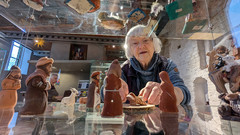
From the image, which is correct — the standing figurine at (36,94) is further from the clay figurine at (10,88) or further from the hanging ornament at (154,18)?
the hanging ornament at (154,18)

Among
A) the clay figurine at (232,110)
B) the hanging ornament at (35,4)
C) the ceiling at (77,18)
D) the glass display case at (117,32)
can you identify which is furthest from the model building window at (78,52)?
the clay figurine at (232,110)

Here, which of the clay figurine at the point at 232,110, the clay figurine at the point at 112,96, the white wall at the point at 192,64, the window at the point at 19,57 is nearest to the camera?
the clay figurine at the point at 112,96

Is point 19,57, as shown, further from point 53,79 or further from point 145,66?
point 145,66

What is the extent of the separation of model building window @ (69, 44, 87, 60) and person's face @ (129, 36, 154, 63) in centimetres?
47

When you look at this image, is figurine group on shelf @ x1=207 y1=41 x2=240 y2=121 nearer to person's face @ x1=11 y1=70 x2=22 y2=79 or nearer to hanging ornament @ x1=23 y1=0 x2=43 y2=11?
person's face @ x1=11 y1=70 x2=22 y2=79

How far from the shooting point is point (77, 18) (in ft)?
3.45

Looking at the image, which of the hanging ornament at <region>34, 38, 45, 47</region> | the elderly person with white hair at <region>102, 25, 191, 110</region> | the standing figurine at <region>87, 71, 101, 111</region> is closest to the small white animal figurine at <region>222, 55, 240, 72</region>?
the elderly person with white hair at <region>102, 25, 191, 110</region>

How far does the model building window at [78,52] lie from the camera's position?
3.28 feet

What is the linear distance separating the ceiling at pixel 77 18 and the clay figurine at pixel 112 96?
0.57m

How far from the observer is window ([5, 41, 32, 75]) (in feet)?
2.63

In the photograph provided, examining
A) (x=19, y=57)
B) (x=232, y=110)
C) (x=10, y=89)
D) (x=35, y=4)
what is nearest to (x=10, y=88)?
(x=10, y=89)

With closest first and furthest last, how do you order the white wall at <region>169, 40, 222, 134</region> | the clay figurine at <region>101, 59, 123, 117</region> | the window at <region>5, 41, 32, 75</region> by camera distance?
the clay figurine at <region>101, 59, 123, 117</region> → the window at <region>5, 41, 32, 75</region> → the white wall at <region>169, 40, 222, 134</region>

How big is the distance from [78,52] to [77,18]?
1.07 ft

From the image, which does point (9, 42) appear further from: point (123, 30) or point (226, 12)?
point (226, 12)
